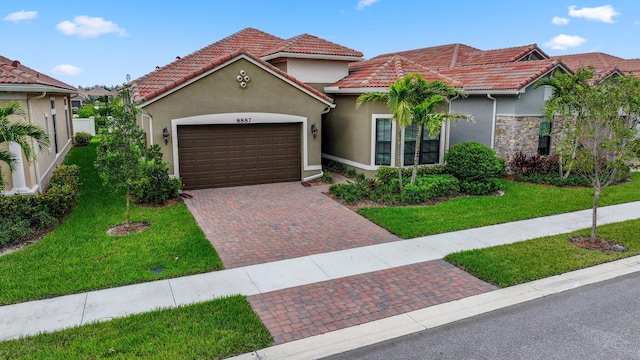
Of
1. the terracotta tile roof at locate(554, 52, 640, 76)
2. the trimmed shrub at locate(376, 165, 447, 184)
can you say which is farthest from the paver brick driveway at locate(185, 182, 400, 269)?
the terracotta tile roof at locate(554, 52, 640, 76)

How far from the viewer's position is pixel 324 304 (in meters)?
7.06

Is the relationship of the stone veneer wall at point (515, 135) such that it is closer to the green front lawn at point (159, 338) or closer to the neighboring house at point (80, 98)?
the green front lawn at point (159, 338)

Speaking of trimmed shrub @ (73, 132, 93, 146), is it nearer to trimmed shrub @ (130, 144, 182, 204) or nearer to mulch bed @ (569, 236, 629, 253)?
trimmed shrub @ (130, 144, 182, 204)

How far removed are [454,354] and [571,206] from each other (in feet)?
30.5

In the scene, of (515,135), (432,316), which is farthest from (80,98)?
(432,316)

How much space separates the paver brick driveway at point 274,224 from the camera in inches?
374

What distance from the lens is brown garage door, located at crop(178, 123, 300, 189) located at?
14.8 m

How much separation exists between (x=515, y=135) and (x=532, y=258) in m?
9.29

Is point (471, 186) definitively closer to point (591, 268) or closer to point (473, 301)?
point (591, 268)

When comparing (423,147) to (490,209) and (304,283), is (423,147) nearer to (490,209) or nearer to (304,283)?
(490,209)

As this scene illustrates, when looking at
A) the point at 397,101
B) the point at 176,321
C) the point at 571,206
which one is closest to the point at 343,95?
the point at 397,101

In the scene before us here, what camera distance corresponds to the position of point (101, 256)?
888 cm

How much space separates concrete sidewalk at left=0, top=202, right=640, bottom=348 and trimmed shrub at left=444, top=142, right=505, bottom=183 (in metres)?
4.24

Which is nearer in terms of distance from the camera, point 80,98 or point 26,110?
point 26,110
